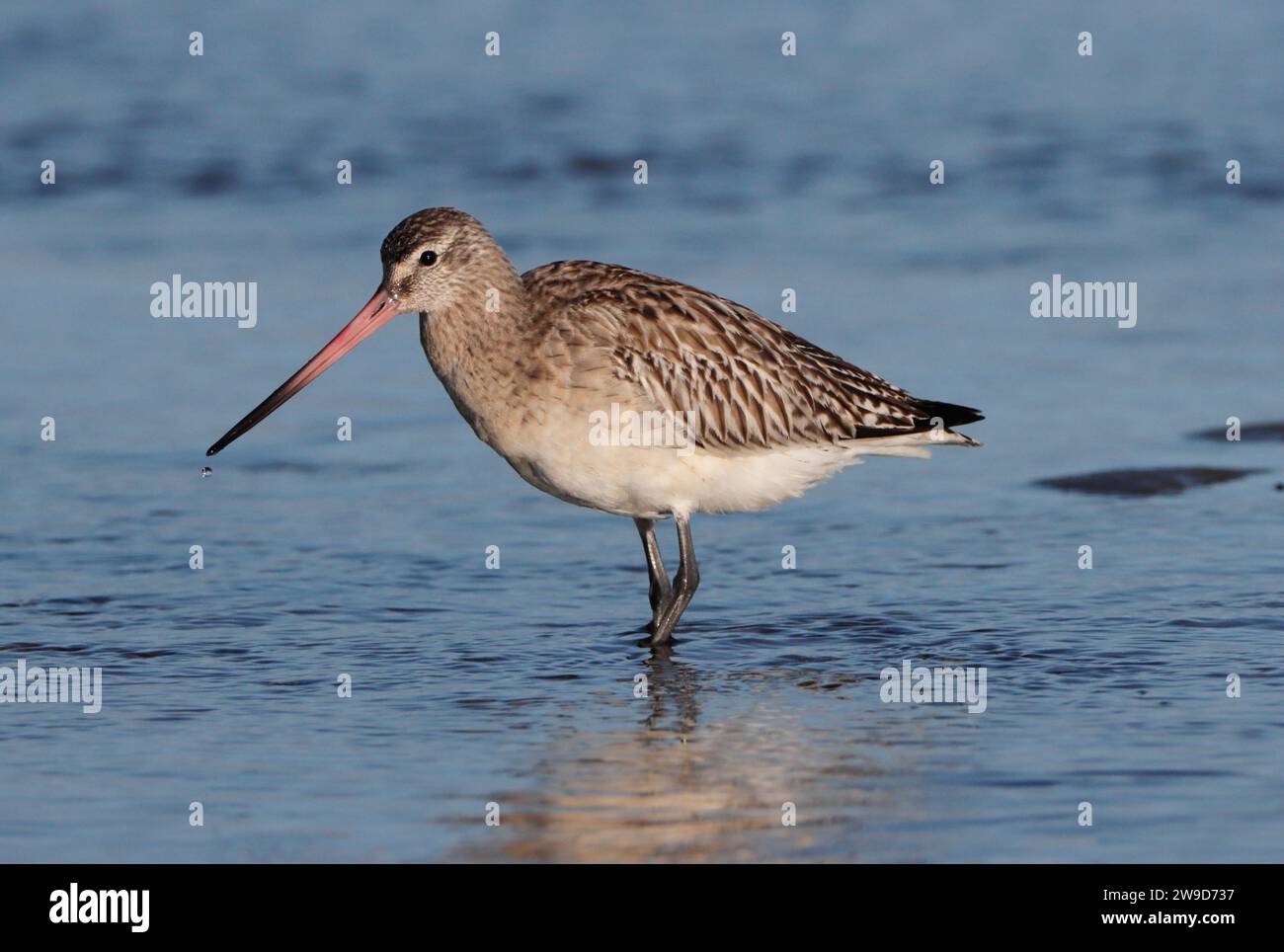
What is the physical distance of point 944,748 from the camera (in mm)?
7840

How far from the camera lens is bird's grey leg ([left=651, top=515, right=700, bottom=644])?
9.60m

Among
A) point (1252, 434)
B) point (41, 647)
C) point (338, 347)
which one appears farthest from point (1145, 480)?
point (41, 647)

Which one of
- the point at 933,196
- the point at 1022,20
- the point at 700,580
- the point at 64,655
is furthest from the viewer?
the point at 1022,20

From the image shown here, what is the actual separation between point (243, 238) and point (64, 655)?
366 inches

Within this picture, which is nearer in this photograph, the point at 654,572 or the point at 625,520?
the point at 654,572

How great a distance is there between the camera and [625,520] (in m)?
12.0

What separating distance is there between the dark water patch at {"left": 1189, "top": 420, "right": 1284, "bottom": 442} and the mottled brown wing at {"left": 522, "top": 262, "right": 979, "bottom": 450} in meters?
3.28

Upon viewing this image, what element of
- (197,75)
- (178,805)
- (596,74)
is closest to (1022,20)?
(596,74)

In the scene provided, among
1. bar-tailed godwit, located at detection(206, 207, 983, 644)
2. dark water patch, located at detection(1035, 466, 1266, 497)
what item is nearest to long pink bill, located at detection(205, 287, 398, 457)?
bar-tailed godwit, located at detection(206, 207, 983, 644)

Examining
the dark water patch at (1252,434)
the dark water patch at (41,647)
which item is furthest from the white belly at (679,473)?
the dark water patch at (1252,434)

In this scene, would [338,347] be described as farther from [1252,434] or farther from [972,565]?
[1252,434]

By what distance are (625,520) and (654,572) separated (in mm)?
2154

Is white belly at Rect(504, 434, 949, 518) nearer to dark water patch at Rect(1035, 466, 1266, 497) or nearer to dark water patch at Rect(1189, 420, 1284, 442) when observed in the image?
dark water patch at Rect(1035, 466, 1266, 497)

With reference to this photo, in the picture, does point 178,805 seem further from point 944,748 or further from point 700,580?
point 700,580
